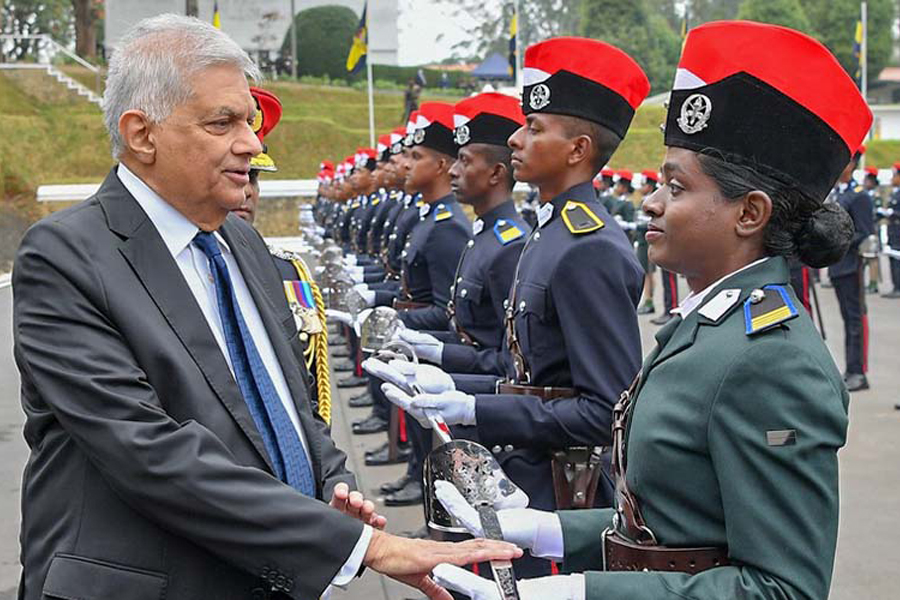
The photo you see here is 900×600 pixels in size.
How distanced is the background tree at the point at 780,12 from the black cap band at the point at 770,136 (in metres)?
53.8

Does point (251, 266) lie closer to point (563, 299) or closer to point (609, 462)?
point (563, 299)

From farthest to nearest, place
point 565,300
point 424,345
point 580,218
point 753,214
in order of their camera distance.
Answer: point 424,345 → point 580,218 → point 565,300 → point 753,214

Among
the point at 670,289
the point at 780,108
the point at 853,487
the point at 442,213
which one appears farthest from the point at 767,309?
the point at 670,289

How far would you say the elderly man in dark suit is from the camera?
1.92 metres

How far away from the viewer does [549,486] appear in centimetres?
336

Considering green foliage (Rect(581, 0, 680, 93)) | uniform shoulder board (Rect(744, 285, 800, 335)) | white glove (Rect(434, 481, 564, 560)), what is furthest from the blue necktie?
green foliage (Rect(581, 0, 680, 93))

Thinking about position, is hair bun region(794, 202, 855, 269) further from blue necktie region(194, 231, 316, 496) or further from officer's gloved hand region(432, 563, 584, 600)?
blue necktie region(194, 231, 316, 496)

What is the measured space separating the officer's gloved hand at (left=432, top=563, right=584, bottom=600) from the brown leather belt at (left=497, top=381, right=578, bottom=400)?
1295 mm

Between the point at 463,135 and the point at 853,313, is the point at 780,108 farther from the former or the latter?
the point at 853,313

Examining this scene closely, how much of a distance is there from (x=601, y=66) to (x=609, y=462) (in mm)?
1247

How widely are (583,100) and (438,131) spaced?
3155 millimetres

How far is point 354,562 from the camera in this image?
2.04 meters

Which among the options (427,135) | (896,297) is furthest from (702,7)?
(427,135)

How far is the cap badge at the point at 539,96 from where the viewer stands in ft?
12.0
